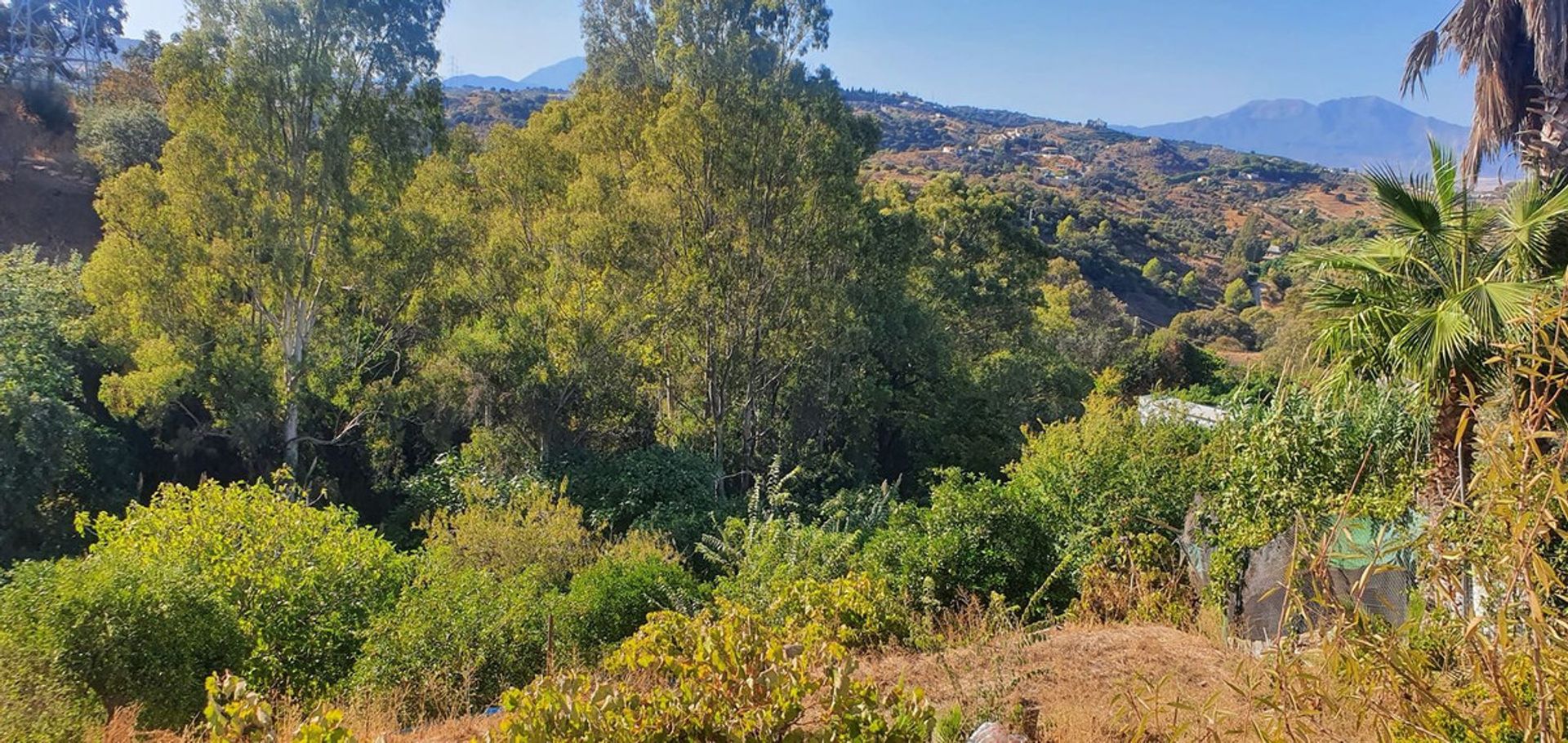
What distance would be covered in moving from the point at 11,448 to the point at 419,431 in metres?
5.98

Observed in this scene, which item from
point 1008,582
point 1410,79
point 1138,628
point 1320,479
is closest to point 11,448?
point 1008,582

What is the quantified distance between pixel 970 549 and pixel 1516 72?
6895 millimetres

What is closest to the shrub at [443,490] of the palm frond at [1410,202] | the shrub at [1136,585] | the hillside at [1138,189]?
the shrub at [1136,585]

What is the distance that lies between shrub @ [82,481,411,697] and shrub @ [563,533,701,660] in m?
1.66

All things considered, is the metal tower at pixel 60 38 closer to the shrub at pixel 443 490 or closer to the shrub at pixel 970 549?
the shrub at pixel 443 490

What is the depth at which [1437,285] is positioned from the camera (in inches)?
202

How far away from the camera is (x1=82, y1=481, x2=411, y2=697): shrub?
643cm

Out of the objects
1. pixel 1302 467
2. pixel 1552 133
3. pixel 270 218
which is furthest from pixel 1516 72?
pixel 270 218

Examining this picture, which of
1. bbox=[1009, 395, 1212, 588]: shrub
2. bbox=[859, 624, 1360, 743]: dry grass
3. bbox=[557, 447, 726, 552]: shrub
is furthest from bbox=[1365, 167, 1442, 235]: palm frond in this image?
bbox=[557, 447, 726, 552]: shrub

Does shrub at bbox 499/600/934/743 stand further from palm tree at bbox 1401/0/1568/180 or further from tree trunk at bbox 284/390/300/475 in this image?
tree trunk at bbox 284/390/300/475

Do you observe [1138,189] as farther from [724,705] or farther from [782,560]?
[724,705]

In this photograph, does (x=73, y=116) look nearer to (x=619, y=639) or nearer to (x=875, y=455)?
(x=875, y=455)

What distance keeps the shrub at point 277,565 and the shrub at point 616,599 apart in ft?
5.46

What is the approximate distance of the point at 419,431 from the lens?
50.2 feet
